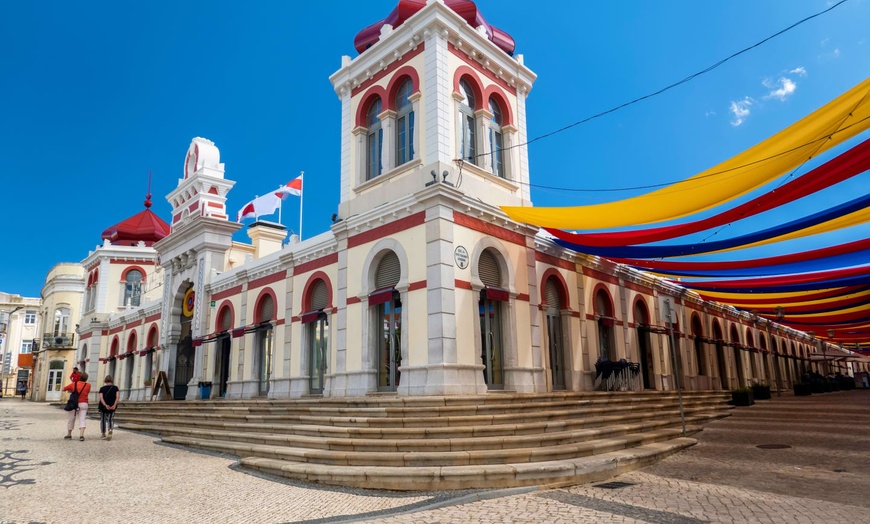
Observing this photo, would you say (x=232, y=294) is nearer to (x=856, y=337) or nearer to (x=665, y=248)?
(x=665, y=248)

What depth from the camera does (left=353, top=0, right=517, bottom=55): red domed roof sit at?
43.7 ft

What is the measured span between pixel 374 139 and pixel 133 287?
23764mm

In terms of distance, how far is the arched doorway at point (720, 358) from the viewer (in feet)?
76.8

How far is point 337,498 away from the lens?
5.83 metres

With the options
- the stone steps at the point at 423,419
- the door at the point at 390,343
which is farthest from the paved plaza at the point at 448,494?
the door at the point at 390,343

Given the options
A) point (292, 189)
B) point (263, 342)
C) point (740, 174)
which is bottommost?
point (263, 342)

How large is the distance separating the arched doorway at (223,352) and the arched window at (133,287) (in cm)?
1477

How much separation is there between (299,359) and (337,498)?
9693mm

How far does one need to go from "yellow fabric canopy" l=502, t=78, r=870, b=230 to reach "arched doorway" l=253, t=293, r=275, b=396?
9.74m

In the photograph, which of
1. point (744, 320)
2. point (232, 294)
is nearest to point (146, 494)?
point (232, 294)

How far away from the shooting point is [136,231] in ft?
A: 108

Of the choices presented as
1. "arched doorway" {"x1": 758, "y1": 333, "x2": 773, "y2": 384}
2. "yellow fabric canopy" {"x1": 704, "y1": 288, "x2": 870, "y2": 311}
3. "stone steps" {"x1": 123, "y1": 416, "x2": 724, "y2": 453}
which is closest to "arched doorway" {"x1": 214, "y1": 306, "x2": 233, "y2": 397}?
"stone steps" {"x1": 123, "y1": 416, "x2": 724, "y2": 453}

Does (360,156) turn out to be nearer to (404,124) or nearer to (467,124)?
(404,124)

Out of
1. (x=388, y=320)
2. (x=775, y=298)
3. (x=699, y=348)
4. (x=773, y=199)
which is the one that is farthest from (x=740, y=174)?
(x=699, y=348)
